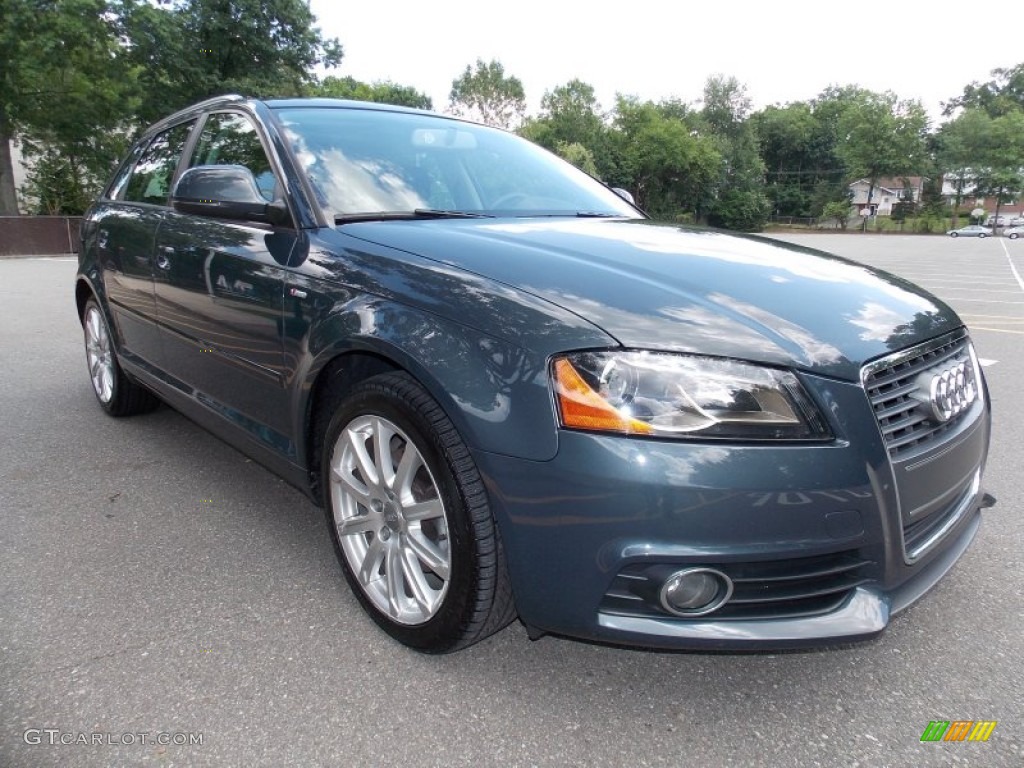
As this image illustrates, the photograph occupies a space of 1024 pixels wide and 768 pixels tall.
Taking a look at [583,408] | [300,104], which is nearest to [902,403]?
[583,408]

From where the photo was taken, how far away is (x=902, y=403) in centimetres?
177

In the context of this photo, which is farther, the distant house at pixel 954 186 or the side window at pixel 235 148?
the distant house at pixel 954 186

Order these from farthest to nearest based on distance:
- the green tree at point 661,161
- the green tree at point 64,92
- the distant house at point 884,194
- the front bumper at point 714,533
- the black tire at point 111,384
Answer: the distant house at point 884,194, the green tree at point 661,161, the green tree at point 64,92, the black tire at point 111,384, the front bumper at point 714,533

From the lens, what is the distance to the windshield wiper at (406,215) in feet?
7.74

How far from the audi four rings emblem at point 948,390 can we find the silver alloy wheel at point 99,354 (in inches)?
155

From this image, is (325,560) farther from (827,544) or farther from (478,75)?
(478,75)

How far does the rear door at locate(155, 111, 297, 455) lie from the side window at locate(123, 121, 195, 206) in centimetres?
25

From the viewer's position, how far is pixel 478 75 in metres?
83.4

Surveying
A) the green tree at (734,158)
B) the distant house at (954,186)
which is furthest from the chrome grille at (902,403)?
the distant house at (954,186)

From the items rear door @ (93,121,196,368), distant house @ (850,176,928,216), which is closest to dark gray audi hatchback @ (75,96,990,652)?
rear door @ (93,121,196,368)

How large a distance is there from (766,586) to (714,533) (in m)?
0.22

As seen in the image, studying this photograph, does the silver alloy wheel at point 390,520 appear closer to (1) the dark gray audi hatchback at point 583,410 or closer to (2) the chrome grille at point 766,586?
(1) the dark gray audi hatchback at point 583,410

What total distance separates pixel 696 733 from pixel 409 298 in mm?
1315

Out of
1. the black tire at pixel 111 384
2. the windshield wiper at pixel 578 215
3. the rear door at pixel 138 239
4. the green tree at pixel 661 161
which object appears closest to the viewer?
the windshield wiper at pixel 578 215
